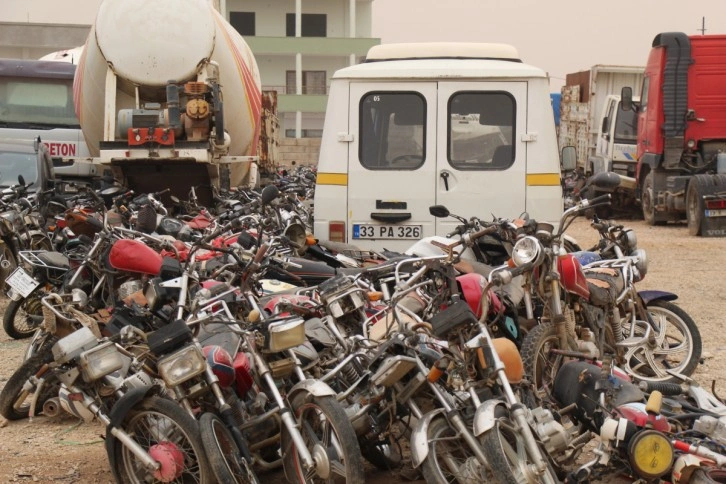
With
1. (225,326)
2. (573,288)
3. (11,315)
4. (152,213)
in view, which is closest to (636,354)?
(573,288)

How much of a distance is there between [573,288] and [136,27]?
835 cm

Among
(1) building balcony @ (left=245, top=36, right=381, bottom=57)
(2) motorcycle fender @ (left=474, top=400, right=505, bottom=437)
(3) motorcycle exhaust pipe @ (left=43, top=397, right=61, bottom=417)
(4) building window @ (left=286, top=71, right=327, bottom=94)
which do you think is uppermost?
(1) building balcony @ (left=245, top=36, right=381, bottom=57)

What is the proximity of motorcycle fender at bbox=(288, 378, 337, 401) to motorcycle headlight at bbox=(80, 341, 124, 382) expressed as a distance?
2.78 ft

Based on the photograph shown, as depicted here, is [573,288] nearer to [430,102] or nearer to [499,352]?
[499,352]

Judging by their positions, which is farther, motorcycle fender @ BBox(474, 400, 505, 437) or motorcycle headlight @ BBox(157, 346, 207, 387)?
motorcycle headlight @ BBox(157, 346, 207, 387)

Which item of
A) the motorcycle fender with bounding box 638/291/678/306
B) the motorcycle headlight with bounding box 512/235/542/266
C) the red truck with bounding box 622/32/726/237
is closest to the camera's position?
the motorcycle headlight with bounding box 512/235/542/266

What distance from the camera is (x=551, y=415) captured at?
15.8 feet

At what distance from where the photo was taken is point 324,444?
15.9ft

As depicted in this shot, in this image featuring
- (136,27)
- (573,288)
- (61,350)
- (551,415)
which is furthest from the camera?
(136,27)

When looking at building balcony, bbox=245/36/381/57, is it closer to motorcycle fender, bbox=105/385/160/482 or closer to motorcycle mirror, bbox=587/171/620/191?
motorcycle mirror, bbox=587/171/620/191

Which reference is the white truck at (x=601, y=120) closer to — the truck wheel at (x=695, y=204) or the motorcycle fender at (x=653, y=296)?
the truck wheel at (x=695, y=204)

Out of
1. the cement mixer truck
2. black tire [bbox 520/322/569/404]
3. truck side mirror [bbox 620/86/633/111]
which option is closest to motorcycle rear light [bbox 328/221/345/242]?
black tire [bbox 520/322/569/404]

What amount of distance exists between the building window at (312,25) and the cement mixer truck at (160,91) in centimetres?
4148

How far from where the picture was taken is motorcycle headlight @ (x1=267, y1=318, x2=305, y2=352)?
4.98 m
